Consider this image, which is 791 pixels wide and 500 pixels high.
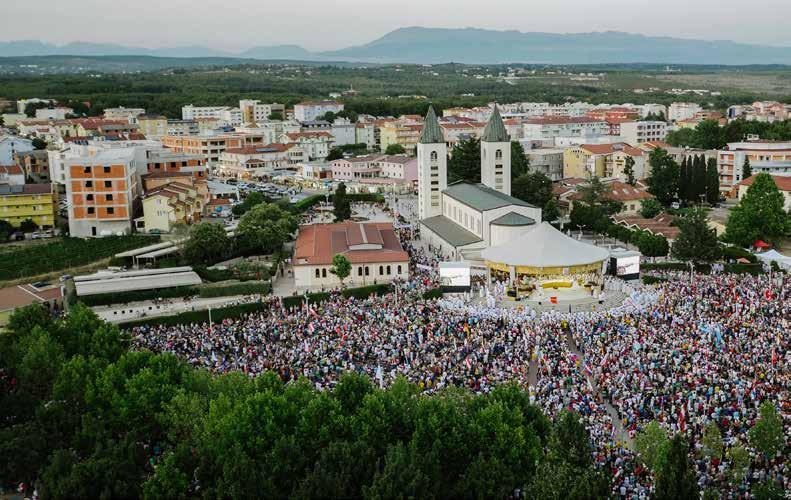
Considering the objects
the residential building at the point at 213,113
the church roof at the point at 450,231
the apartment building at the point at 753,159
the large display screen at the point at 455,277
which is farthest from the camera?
the residential building at the point at 213,113

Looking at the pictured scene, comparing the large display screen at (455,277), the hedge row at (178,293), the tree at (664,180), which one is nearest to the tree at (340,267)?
Result: the hedge row at (178,293)

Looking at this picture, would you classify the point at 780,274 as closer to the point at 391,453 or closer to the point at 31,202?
the point at 391,453

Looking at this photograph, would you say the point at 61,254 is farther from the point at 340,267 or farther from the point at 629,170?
the point at 629,170

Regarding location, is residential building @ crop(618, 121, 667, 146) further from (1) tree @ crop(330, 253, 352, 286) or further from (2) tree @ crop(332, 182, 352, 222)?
(1) tree @ crop(330, 253, 352, 286)

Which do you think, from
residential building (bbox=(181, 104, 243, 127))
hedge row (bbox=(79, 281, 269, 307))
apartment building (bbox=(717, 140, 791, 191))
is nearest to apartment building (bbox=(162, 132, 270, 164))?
residential building (bbox=(181, 104, 243, 127))

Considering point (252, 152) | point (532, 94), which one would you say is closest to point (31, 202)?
point (252, 152)

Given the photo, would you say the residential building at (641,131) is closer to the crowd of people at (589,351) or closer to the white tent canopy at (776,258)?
the white tent canopy at (776,258)
